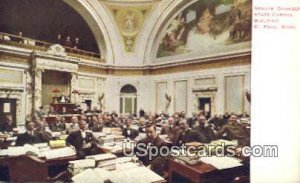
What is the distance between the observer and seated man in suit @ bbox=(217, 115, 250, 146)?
2977mm

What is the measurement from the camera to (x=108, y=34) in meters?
3.42

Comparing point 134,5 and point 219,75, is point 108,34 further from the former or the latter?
point 219,75

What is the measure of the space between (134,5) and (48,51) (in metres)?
1.04

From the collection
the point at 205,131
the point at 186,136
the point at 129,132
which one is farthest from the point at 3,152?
the point at 205,131

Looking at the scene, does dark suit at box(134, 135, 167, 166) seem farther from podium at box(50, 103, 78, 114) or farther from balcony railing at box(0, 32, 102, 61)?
balcony railing at box(0, 32, 102, 61)

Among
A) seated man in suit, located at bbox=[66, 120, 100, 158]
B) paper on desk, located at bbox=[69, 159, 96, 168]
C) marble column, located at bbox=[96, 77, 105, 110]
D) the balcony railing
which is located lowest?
paper on desk, located at bbox=[69, 159, 96, 168]

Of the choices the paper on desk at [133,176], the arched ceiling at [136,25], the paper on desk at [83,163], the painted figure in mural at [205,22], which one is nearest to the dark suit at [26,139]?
the paper on desk at [83,163]

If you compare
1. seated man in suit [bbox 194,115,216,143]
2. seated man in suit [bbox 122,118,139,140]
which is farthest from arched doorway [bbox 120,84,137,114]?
seated man in suit [bbox 194,115,216,143]

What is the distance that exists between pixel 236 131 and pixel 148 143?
0.88 metres

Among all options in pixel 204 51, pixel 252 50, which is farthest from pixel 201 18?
pixel 252 50

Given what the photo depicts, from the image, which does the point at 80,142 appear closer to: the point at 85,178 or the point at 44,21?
the point at 85,178

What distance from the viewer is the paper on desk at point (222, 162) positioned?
2.82 metres

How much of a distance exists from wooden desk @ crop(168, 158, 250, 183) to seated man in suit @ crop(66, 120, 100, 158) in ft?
2.54

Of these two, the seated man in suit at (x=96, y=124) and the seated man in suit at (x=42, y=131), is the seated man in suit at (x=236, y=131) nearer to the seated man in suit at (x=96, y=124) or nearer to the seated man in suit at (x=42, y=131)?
the seated man in suit at (x=96, y=124)
